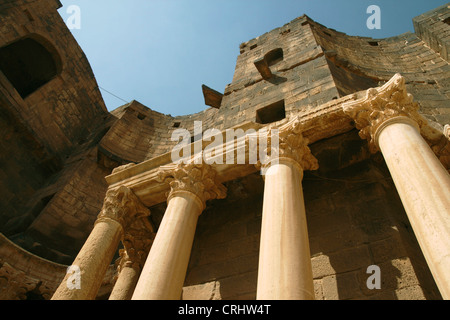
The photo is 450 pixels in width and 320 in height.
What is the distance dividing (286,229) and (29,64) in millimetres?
17674

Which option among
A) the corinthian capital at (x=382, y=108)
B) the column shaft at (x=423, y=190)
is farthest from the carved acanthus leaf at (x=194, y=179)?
the column shaft at (x=423, y=190)

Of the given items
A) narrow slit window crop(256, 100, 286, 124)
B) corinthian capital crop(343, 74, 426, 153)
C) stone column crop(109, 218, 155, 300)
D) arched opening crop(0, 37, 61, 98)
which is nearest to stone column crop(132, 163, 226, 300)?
stone column crop(109, 218, 155, 300)

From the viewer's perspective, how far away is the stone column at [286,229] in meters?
3.82

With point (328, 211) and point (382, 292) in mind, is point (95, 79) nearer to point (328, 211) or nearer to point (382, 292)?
point (328, 211)

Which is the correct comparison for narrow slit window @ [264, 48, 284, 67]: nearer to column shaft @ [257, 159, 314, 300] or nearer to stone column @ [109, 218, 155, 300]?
stone column @ [109, 218, 155, 300]

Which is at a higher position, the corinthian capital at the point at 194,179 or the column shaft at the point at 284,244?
the corinthian capital at the point at 194,179

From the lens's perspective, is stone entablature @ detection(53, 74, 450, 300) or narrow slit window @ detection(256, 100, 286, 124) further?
narrow slit window @ detection(256, 100, 286, 124)

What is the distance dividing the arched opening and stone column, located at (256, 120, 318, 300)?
15086mm

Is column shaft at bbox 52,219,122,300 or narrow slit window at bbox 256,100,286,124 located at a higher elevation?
narrow slit window at bbox 256,100,286,124

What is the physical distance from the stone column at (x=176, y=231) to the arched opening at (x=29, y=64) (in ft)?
44.2

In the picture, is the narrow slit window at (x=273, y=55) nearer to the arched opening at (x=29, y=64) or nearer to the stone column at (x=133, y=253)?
the stone column at (x=133, y=253)

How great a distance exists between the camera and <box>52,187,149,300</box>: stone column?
543 centimetres

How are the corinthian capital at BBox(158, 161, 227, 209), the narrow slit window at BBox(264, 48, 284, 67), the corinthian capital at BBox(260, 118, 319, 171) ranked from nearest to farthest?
the corinthian capital at BBox(260, 118, 319, 171), the corinthian capital at BBox(158, 161, 227, 209), the narrow slit window at BBox(264, 48, 284, 67)
